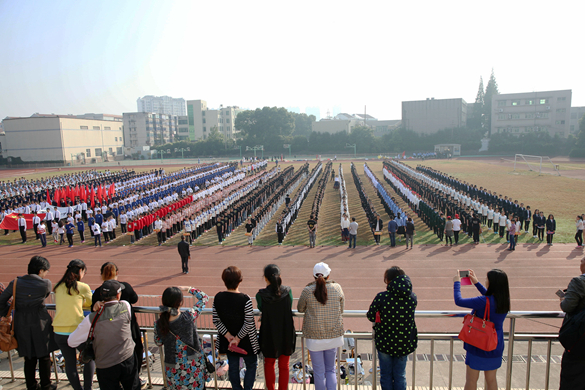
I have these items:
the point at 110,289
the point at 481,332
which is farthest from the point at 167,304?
the point at 481,332

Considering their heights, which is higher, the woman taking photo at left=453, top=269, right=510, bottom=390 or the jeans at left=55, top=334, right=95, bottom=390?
the woman taking photo at left=453, top=269, right=510, bottom=390

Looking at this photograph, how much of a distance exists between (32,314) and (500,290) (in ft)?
13.4

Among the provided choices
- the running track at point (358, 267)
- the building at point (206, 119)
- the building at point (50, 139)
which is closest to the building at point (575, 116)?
the building at point (206, 119)

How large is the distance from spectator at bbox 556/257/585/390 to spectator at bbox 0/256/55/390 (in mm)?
4369

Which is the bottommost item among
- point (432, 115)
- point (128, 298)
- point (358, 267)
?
point (358, 267)

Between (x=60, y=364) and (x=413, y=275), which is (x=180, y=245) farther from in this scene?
(x=413, y=275)

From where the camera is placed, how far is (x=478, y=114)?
2867 inches

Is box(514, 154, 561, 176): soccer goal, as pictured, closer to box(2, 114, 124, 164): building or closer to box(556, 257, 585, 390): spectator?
box(556, 257, 585, 390): spectator

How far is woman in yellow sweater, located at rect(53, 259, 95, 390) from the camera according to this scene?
11.2 feet

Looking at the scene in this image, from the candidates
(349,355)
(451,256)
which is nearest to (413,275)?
(451,256)

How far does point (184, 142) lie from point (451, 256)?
2747 inches

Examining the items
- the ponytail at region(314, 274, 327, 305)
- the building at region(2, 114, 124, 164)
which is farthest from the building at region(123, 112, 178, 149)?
the ponytail at region(314, 274, 327, 305)

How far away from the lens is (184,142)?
75.6m

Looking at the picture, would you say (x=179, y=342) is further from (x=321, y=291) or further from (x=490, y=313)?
(x=490, y=313)
